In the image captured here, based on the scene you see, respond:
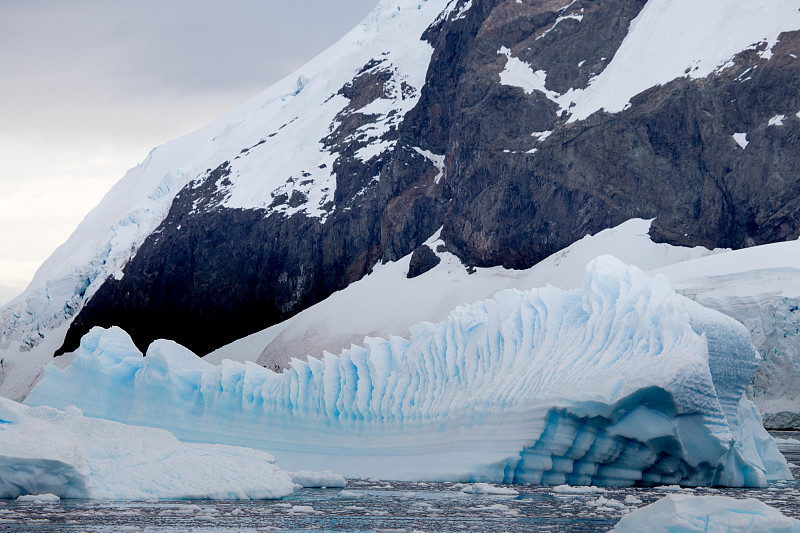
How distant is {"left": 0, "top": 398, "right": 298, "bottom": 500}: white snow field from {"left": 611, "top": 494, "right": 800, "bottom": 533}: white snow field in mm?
6597

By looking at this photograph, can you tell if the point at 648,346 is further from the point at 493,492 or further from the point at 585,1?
the point at 585,1

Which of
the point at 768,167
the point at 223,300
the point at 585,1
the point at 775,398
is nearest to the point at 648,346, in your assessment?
the point at 775,398

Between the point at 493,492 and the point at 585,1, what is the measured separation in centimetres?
4891

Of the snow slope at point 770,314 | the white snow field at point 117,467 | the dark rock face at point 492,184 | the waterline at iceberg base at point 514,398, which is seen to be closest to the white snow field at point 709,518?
the waterline at iceberg base at point 514,398

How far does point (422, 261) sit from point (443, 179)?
6846 millimetres

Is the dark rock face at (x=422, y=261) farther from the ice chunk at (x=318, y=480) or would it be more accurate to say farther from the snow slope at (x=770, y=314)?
the ice chunk at (x=318, y=480)

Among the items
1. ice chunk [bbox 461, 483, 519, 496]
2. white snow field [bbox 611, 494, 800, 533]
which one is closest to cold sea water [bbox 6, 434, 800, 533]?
ice chunk [bbox 461, 483, 519, 496]

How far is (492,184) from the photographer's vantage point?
182ft

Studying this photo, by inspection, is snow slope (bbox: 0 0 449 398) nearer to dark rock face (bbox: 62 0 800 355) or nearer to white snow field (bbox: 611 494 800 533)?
dark rock face (bbox: 62 0 800 355)

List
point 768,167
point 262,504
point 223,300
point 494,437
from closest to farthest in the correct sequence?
point 262,504 < point 494,437 < point 768,167 < point 223,300

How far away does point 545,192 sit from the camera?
52.6m

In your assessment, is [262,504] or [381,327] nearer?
[262,504]

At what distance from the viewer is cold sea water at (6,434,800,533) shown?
32.8ft

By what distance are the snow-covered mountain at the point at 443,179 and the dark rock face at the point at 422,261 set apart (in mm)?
141
